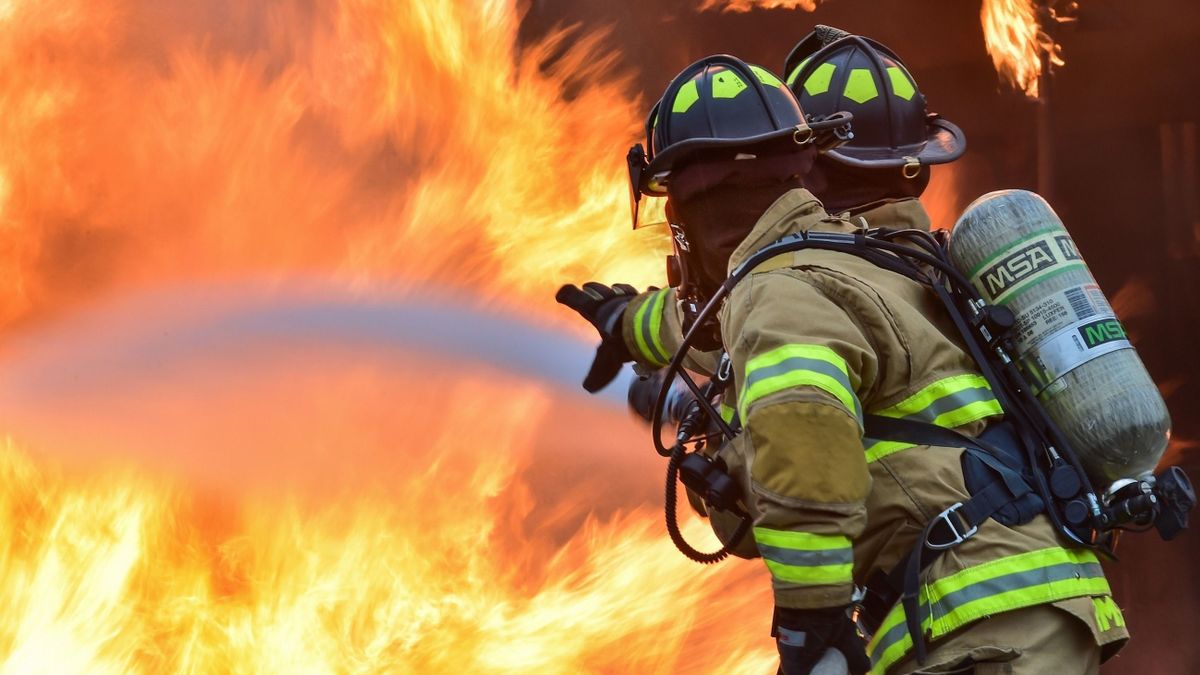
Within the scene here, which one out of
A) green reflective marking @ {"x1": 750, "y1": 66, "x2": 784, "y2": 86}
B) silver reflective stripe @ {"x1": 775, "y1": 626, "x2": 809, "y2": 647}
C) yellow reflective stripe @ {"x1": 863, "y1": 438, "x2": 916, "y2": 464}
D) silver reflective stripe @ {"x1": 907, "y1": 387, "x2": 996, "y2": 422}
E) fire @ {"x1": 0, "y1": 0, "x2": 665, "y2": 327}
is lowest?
silver reflective stripe @ {"x1": 775, "y1": 626, "x2": 809, "y2": 647}

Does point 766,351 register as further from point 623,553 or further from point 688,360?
point 623,553

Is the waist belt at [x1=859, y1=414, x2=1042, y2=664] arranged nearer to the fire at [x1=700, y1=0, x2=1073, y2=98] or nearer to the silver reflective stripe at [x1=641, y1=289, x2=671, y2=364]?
the silver reflective stripe at [x1=641, y1=289, x2=671, y2=364]

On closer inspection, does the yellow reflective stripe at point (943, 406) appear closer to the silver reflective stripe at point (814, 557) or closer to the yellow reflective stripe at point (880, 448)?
the yellow reflective stripe at point (880, 448)

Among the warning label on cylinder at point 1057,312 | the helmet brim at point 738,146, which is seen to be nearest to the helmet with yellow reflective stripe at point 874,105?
the helmet brim at point 738,146

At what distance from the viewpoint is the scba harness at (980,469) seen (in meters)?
2.91

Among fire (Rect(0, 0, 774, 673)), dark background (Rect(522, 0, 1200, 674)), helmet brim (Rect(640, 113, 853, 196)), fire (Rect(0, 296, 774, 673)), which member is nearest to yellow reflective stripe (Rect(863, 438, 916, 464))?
helmet brim (Rect(640, 113, 853, 196))

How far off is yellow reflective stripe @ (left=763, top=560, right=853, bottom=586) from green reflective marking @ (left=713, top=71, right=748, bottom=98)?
4.18ft

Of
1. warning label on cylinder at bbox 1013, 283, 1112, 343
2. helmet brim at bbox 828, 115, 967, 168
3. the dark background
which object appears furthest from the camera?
the dark background

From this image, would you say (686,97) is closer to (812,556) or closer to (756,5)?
(812,556)

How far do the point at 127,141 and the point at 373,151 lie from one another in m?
0.93

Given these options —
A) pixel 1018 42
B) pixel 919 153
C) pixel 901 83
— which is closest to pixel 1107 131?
pixel 1018 42

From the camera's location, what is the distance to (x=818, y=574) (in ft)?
8.94

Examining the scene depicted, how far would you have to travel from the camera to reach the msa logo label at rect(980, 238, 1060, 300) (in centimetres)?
312

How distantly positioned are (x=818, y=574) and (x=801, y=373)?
42 centimetres
